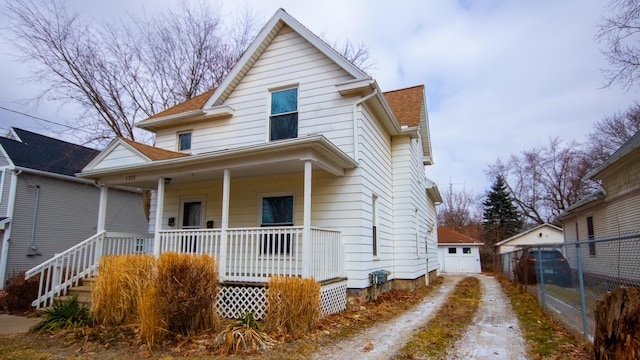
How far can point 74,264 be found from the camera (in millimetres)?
9469

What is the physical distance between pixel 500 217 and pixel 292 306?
3637 cm

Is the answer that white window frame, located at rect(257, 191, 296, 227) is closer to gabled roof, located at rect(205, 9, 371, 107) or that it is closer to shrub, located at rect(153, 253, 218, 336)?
gabled roof, located at rect(205, 9, 371, 107)

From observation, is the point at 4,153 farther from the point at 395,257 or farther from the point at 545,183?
the point at 545,183

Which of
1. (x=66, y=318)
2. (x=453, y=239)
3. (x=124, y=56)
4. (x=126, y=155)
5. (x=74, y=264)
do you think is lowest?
(x=66, y=318)

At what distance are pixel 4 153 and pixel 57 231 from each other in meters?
3.80

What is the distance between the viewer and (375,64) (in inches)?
808

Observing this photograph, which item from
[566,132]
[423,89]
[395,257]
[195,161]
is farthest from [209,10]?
[566,132]

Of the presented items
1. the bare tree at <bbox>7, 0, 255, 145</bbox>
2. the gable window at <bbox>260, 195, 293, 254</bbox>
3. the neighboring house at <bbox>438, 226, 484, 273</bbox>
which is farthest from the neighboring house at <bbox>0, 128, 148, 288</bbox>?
the neighboring house at <bbox>438, 226, 484, 273</bbox>

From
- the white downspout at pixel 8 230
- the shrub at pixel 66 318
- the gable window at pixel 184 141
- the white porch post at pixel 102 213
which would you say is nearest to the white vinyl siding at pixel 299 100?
the gable window at pixel 184 141

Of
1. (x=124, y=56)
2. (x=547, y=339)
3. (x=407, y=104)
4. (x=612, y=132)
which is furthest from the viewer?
(x=612, y=132)

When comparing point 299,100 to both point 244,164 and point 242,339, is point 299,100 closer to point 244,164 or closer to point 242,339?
point 244,164

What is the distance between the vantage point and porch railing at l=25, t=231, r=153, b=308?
8.49 meters

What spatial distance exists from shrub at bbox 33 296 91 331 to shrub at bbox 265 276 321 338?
3.41 meters

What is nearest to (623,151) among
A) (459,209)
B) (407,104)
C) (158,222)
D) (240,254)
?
(407,104)
